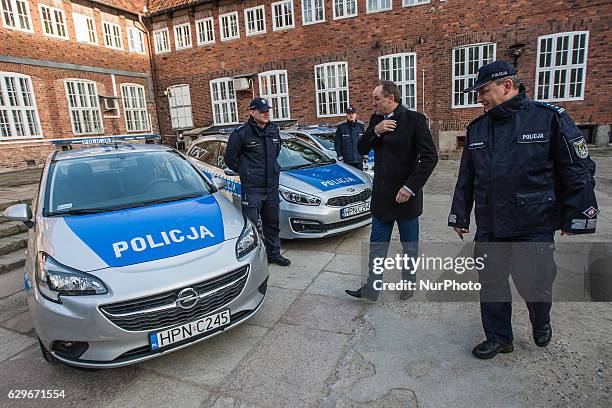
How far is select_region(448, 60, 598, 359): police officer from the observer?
7.06ft

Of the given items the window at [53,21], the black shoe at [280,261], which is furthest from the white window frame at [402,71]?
the window at [53,21]

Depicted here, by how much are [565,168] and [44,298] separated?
10.9ft

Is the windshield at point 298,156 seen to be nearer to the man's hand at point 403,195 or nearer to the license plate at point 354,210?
the license plate at point 354,210

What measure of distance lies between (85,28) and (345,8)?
37.6ft

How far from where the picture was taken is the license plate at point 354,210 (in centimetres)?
484

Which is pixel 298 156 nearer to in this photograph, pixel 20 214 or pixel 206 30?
pixel 20 214

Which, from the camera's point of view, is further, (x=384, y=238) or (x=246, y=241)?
(x=384, y=238)

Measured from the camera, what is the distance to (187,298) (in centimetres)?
243

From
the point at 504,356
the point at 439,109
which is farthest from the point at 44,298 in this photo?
the point at 439,109

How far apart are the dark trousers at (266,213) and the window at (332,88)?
11.9m

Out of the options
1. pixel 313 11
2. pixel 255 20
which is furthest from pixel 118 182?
pixel 255 20

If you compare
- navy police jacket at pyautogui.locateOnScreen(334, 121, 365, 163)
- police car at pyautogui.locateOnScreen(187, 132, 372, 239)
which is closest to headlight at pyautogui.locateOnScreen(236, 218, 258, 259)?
police car at pyautogui.locateOnScreen(187, 132, 372, 239)

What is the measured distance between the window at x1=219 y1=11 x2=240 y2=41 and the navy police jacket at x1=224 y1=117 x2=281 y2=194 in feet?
48.3

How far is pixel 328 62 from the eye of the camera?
15414 millimetres
